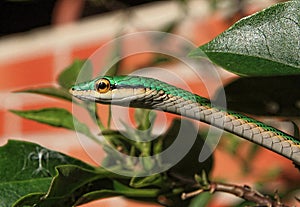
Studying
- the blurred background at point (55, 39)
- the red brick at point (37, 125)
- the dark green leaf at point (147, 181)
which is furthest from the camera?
the red brick at point (37, 125)

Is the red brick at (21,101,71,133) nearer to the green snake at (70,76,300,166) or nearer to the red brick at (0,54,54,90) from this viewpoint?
the red brick at (0,54,54,90)

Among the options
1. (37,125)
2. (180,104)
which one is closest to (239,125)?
(180,104)

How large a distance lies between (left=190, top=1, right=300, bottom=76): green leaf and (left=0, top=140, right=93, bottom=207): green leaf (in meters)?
0.16

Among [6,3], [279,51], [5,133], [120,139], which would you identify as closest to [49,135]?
[5,133]

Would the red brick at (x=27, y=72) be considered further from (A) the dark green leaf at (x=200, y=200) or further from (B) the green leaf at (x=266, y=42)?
(B) the green leaf at (x=266, y=42)

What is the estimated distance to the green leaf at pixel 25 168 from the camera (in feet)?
1.47

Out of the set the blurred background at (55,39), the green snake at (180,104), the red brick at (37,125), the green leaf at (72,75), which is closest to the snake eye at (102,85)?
the green snake at (180,104)

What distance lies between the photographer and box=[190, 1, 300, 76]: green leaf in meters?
0.36

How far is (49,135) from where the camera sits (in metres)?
1.28

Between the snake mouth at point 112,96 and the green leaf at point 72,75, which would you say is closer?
the snake mouth at point 112,96

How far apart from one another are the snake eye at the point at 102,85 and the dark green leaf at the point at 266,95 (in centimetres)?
9

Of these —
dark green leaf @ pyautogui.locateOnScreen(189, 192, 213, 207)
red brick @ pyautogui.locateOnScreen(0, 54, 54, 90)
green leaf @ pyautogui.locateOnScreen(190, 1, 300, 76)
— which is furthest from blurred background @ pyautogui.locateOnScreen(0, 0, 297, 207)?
green leaf @ pyautogui.locateOnScreen(190, 1, 300, 76)

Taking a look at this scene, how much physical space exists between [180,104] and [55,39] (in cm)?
95

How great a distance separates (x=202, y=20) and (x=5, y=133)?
1.61 feet
